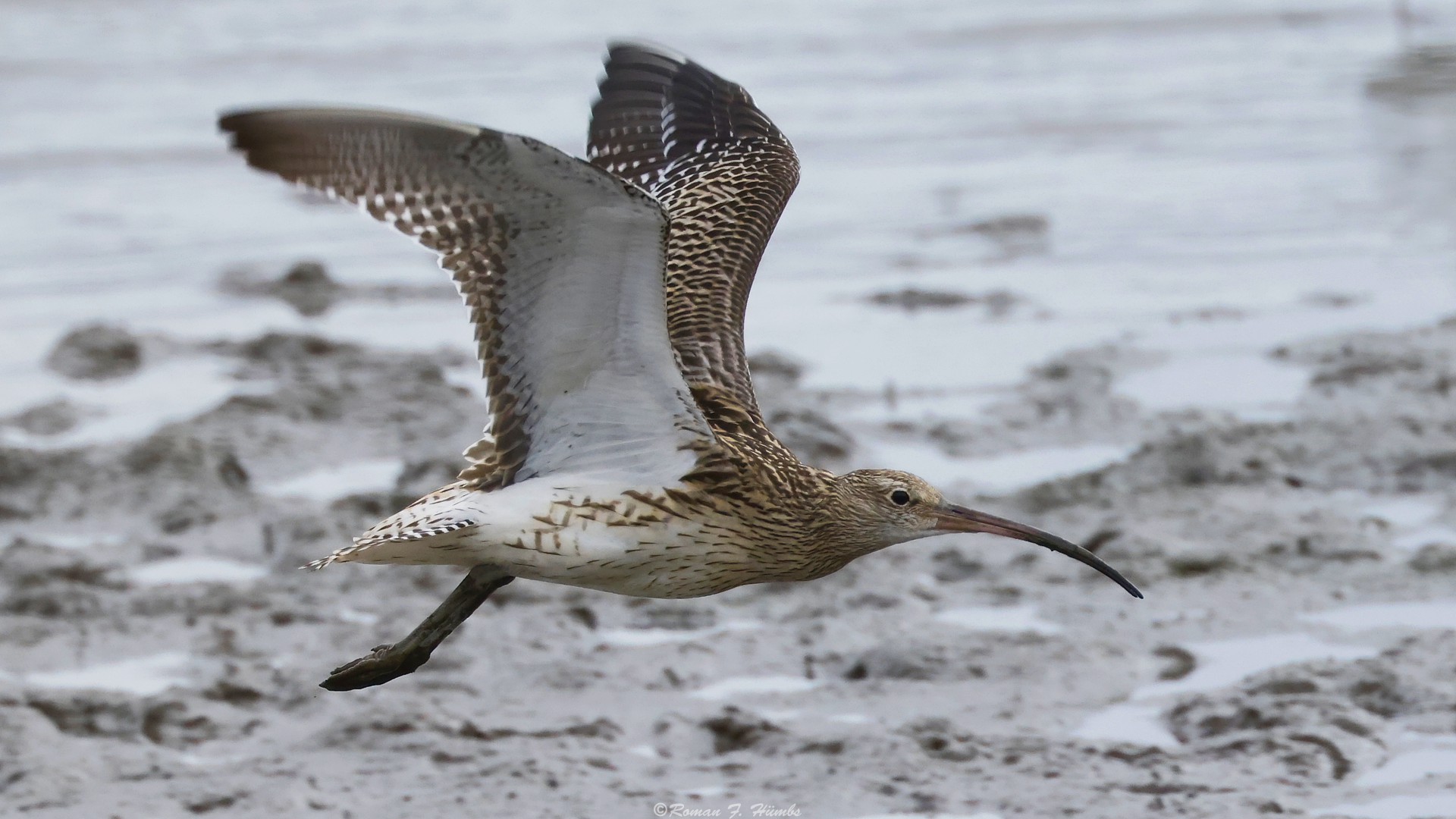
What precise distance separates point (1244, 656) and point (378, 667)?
2.67 meters

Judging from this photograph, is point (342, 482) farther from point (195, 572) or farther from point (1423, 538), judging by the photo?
point (1423, 538)

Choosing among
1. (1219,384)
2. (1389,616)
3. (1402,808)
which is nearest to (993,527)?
(1402,808)

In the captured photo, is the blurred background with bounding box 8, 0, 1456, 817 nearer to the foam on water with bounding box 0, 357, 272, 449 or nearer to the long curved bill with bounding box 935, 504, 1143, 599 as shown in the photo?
the foam on water with bounding box 0, 357, 272, 449

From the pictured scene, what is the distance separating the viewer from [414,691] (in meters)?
6.10

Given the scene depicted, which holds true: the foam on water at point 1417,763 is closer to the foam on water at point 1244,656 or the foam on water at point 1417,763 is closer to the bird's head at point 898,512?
the foam on water at point 1244,656

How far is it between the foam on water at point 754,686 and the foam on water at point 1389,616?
1.63 meters

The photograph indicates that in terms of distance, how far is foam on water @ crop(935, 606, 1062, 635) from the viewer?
642cm

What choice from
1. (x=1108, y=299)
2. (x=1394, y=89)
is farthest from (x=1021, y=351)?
(x=1394, y=89)

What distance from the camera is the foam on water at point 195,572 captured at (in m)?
6.82

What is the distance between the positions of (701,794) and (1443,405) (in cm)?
414

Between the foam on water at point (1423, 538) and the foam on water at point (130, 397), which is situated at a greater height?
the foam on water at point (1423, 538)

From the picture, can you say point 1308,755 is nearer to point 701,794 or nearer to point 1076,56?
point 701,794

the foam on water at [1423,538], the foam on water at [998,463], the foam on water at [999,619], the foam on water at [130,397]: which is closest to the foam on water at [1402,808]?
the foam on water at [999,619]

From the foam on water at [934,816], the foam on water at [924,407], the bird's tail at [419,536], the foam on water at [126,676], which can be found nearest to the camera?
the bird's tail at [419,536]
